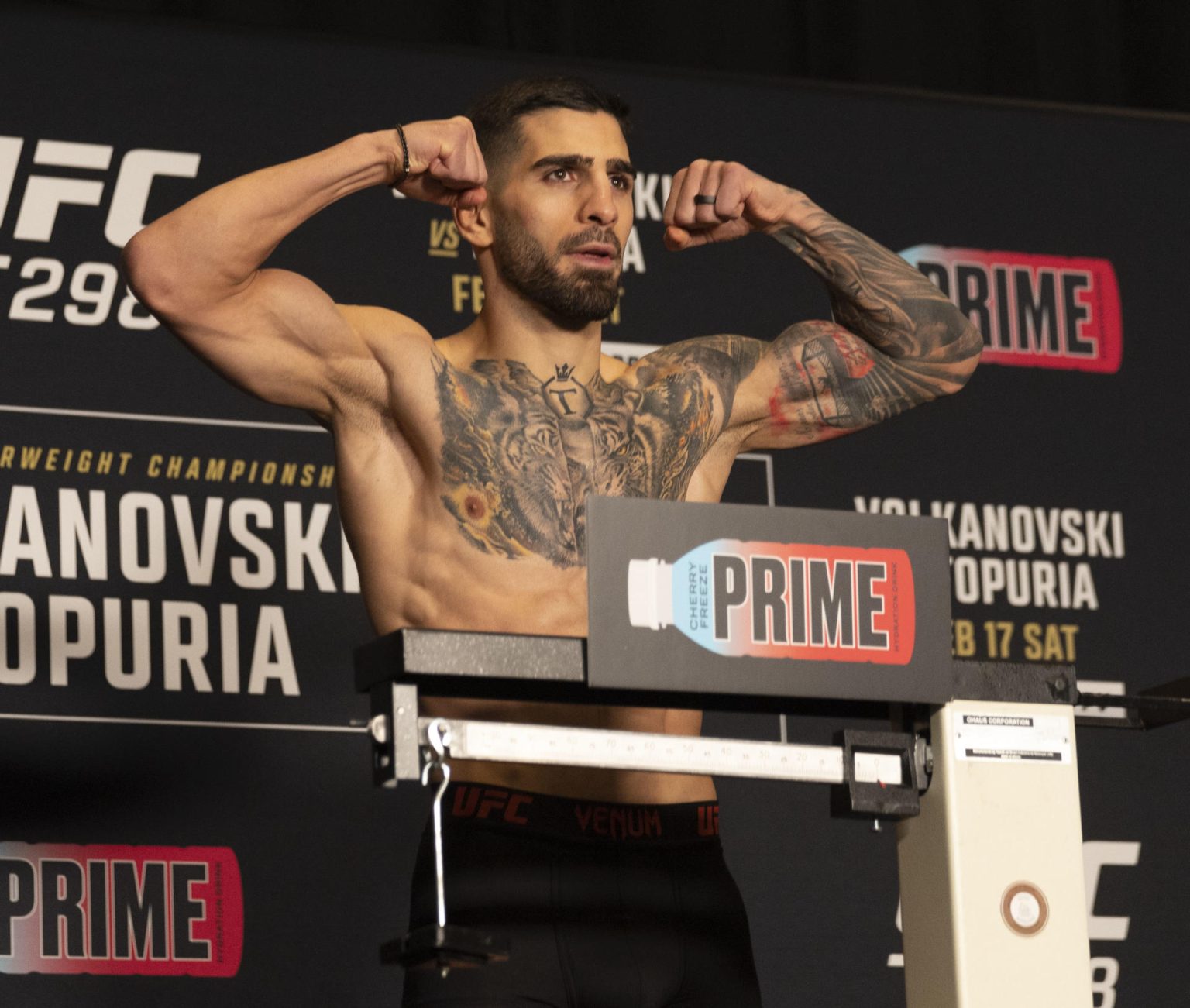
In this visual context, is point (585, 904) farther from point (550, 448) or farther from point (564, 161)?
point (564, 161)

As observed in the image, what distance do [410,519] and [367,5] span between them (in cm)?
127

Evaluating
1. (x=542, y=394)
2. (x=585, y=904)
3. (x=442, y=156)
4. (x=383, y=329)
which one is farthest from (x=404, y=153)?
(x=585, y=904)

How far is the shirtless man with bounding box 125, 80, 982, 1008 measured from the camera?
86.7 inches

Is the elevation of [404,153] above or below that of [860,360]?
above

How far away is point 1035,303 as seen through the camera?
11.5 ft

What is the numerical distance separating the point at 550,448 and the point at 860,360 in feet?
1.57

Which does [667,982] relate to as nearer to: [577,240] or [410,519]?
[410,519]

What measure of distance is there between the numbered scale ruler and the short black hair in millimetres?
1033

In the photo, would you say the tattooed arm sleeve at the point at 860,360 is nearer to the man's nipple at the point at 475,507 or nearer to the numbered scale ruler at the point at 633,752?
the man's nipple at the point at 475,507

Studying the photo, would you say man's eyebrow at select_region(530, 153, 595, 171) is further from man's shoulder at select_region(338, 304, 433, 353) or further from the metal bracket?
the metal bracket

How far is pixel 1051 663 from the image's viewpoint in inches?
74.0

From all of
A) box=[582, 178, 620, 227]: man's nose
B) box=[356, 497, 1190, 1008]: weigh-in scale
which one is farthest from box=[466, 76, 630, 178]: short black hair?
box=[356, 497, 1190, 1008]: weigh-in scale

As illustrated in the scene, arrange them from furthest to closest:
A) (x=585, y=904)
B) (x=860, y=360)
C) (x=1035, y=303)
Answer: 1. (x=1035, y=303)
2. (x=860, y=360)
3. (x=585, y=904)

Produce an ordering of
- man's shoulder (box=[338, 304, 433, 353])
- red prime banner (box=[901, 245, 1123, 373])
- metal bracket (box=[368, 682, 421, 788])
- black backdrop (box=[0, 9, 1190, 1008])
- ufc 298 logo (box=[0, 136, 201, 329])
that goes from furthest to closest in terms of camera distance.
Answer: red prime banner (box=[901, 245, 1123, 373])
ufc 298 logo (box=[0, 136, 201, 329])
black backdrop (box=[0, 9, 1190, 1008])
man's shoulder (box=[338, 304, 433, 353])
metal bracket (box=[368, 682, 421, 788])
